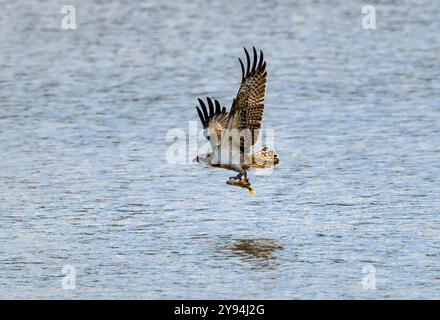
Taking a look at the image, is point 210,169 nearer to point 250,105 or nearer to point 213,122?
point 213,122

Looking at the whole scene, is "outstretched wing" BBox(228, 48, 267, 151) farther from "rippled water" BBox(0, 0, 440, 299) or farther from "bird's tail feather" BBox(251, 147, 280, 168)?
"rippled water" BBox(0, 0, 440, 299)

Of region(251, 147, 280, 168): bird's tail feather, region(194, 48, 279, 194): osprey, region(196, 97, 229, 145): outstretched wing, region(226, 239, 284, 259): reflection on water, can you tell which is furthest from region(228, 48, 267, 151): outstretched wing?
region(226, 239, 284, 259): reflection on water

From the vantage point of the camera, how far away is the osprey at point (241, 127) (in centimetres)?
1250

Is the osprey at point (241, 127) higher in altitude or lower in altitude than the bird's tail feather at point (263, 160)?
higher

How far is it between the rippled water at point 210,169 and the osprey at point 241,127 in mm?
715

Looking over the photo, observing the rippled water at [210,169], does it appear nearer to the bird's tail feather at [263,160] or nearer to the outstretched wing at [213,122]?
the bird's tail feather at [263,160]

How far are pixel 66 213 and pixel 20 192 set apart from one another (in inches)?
44.5

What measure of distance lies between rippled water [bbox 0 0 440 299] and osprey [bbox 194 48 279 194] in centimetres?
72

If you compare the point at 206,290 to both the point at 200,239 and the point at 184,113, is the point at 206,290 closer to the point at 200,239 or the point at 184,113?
the point at 200,239

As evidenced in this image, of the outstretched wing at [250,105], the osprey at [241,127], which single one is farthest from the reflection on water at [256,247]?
the outstretched wing at [250,105]

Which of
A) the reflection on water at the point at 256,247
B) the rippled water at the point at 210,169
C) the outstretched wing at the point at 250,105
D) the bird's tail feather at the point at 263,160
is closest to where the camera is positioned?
the rippled water at the point at 210,169

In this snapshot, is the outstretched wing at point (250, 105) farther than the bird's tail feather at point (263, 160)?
No

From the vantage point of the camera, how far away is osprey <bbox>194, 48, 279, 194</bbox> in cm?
1250

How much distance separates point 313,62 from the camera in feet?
76.0
